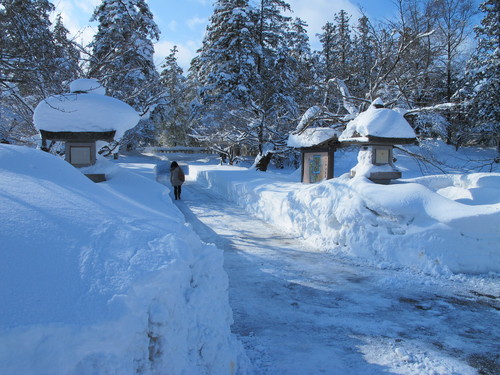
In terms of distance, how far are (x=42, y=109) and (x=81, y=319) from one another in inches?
263

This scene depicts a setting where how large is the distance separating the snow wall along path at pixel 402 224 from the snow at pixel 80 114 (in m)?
4.95

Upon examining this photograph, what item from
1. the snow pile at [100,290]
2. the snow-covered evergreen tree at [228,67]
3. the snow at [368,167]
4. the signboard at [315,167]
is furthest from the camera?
the snow-covered evergreen tree at [228,67]

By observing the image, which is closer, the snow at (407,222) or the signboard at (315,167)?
the snow at (407,222)

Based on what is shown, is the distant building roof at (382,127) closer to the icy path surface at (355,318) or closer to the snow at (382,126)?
the snow at (382,126)

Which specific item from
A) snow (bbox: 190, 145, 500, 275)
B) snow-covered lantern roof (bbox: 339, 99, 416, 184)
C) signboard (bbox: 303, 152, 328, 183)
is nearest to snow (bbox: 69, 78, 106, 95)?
snow (bbox: 190, 145, 500, 275)

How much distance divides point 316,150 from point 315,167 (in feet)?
2.18

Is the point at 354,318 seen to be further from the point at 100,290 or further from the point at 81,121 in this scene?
the point at 81,121

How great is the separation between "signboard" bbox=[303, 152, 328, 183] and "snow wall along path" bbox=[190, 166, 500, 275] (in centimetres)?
357

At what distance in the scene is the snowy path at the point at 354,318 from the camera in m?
3.34

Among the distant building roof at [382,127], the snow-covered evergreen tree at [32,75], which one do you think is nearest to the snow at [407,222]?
the distant building roof at [382,127]

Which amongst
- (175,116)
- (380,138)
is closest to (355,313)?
(380,138)

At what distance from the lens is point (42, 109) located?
23.3ft

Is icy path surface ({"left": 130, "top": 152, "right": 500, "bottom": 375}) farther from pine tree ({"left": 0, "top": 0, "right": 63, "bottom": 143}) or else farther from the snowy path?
pine tree ({"left": 0, "top": 0, "right": 63, "bottom": 143})

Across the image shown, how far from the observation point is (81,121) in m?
7.28
